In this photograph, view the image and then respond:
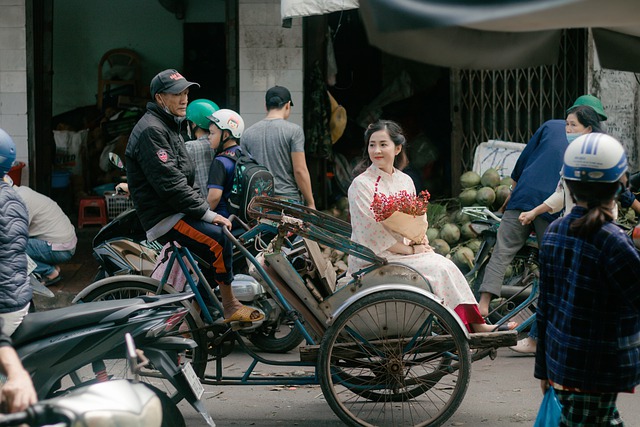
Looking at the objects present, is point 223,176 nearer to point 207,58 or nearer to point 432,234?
point 432,234

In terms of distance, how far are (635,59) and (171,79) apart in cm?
279

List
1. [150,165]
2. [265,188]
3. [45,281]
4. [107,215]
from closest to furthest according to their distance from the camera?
1. [150,165]
2. [265,188]
3. [45,281]
4. [107,215]

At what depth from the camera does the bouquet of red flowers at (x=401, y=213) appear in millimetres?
5730

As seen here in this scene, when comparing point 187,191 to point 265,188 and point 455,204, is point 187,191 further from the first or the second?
point 455,204

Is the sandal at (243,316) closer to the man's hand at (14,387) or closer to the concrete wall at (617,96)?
the man's hand at (14,387)

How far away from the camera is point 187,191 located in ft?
19.7

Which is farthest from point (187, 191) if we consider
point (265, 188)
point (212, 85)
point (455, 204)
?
point (212, 85)

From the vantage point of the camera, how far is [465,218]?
30.9 feet

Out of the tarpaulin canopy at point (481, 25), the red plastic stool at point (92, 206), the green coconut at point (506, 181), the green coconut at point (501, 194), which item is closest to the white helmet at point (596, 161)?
the tarpaulin canopy at point (481, 25)

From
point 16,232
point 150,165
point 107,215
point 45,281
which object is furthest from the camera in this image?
point 107,215

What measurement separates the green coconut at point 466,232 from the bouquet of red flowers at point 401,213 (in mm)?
3499

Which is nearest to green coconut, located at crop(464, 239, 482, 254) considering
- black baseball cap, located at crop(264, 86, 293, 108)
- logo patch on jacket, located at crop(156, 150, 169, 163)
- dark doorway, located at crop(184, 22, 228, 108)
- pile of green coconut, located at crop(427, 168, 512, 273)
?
pile of green coconut, located at crop(427, 168, 512, 273)

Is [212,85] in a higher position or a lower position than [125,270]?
higher

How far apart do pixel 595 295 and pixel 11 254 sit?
2362mm
